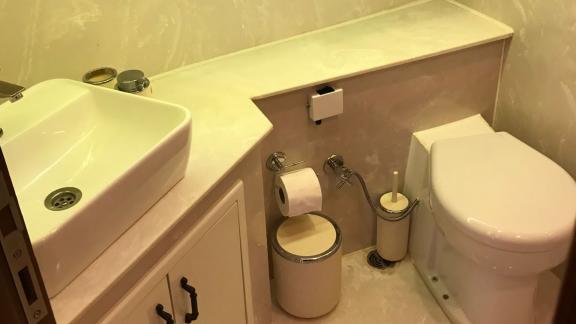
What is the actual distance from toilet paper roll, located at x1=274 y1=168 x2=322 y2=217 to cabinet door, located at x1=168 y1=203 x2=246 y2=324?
0.26m

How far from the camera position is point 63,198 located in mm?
1204

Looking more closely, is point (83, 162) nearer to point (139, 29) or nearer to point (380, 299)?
point (139, 29)

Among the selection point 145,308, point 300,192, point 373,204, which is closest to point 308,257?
point 300,192

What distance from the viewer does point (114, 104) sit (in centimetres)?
139

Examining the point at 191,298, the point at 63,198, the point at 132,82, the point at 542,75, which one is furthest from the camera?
the point at 542,75

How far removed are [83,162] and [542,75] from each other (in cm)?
132

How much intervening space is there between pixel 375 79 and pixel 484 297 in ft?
2.27

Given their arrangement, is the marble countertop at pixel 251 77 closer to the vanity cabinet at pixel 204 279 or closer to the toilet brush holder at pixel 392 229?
the vanity cabinet at pixel 204 279

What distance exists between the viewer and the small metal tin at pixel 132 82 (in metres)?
1.55

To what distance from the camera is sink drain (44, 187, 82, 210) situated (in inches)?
46.5

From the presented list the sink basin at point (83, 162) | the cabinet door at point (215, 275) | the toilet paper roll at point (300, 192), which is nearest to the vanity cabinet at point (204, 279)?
the cabinet door at point (215, 275)

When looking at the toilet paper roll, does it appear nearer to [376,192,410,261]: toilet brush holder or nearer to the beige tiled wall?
the beige tiled wall

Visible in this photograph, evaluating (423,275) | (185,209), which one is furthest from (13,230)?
(423,275)

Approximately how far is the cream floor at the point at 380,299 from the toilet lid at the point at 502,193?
41 centimetres
